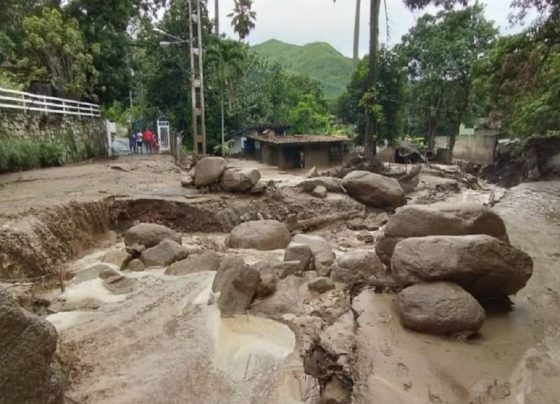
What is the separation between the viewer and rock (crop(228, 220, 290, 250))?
368 inches

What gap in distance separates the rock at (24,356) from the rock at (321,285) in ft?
12.3

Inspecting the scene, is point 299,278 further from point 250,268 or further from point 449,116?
point 449,116

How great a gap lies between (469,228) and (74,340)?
17.9 ft

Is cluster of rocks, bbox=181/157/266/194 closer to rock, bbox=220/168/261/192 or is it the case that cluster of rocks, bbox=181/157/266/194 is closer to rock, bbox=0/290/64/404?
rock, bbox=220/168/261/192

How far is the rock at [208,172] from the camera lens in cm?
1243

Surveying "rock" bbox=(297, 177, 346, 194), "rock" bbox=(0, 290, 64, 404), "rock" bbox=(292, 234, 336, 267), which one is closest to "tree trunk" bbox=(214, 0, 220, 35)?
"rock" bbox=(297, 177, 346, 194)

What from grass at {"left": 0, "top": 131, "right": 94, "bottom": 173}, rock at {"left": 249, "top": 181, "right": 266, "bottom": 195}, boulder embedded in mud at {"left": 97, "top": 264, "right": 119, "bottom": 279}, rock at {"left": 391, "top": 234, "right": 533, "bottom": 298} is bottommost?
boulder embedded in mud at {"left": 97, "top": 264, "right": 119, "bottom": 279}

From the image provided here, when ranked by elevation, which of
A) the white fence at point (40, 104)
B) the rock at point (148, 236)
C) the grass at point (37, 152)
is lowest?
the rock at point (148, 236)

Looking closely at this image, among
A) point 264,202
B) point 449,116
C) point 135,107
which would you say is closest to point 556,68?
point 264,202

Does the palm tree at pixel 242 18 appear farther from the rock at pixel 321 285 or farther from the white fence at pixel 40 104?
the rock at pixel 321 285

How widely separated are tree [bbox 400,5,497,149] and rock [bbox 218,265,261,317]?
2351 centimetres

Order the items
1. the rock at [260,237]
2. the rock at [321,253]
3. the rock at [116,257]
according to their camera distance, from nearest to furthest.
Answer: the rock at [321,253], the rock at [116,257], the rock at [260,237]

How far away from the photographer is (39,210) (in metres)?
8.16

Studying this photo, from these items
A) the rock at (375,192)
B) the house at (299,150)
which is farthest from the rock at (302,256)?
the house at (299,150)
